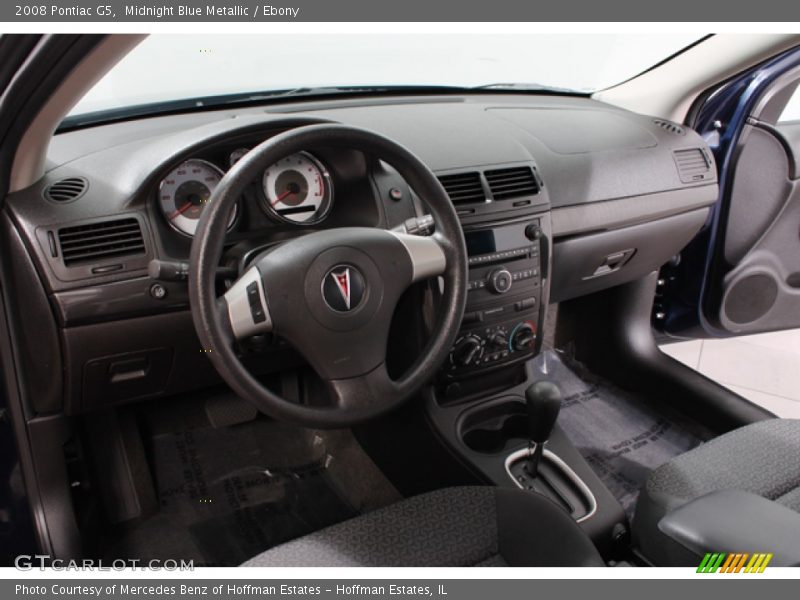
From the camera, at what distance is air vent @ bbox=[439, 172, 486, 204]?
1.50 m

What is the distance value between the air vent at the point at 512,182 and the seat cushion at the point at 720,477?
2.29ft

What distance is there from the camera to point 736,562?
917 mm

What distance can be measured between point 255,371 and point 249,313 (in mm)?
455

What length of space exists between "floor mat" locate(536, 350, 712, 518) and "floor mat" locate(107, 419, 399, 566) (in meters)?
0.64

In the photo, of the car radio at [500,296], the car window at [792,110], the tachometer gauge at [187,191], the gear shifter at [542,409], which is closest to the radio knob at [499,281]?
the car radio at [500,296]

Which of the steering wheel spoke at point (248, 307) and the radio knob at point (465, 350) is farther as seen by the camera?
the radio knob at point (465, 350)

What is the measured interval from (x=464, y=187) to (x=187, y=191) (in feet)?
2.02

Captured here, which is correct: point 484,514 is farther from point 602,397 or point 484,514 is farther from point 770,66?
point 770,66

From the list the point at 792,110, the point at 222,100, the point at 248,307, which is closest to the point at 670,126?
the point at 792,110

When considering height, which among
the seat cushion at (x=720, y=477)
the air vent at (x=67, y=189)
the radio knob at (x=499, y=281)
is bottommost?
the seat cushion at (x=720, y=477)

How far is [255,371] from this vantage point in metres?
1.50

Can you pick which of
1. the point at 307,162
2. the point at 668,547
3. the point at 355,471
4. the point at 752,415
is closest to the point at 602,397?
the point at 752,415

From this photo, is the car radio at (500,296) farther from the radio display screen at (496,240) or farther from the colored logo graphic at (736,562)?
the colored logo graphic at (736,562)

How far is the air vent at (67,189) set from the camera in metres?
1.17
